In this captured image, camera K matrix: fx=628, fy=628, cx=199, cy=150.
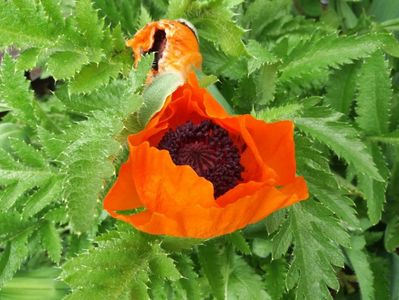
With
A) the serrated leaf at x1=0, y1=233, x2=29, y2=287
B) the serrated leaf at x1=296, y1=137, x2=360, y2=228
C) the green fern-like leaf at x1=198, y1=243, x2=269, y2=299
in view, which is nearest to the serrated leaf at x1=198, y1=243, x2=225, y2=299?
the green fern-like leaf at x1=198, y1=243, x2=269, y2=299

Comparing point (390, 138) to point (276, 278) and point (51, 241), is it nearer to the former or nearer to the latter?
point (276, 278)

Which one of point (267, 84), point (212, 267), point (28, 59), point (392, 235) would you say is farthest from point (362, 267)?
point (28, 59)

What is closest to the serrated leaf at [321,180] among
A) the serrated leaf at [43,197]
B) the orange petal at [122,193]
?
the orange petal at [122,193]

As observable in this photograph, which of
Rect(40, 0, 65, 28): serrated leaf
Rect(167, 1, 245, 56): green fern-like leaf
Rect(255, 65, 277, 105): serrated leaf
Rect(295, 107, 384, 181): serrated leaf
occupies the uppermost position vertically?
Rect(40, 0, 65, 28): serrated leaf

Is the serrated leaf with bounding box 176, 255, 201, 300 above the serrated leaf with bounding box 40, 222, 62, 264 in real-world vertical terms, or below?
below

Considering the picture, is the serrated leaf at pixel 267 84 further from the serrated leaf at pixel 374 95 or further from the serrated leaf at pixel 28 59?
the serrated leaf at pixel 28 59

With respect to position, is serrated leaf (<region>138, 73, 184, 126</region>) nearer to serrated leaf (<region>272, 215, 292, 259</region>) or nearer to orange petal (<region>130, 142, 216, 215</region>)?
orange petal (<region>130, 142, 216, 215</region>)

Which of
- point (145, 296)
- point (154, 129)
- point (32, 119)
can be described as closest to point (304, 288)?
point (145, 296)

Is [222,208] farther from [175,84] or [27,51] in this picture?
[27,51]
